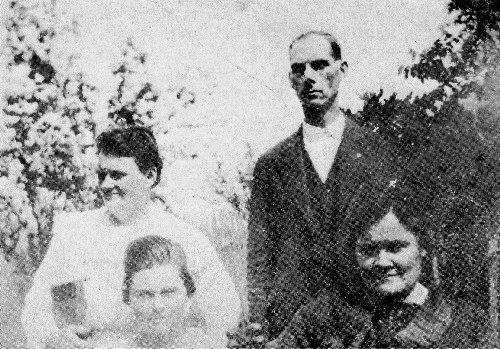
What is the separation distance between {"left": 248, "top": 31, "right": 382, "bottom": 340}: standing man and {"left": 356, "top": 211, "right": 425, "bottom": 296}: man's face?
0.41 feet

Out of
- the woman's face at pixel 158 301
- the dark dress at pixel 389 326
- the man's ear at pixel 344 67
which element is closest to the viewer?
the dark dress at pixel 389 326

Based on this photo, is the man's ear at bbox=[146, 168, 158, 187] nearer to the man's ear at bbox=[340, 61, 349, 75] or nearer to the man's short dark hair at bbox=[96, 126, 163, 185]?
the man's short dark hair at bbox=[96, 126, 163, 185]

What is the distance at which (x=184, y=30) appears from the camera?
1956mm

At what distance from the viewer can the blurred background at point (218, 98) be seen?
72.9 inches

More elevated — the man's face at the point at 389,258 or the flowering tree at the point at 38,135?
the flowering tree at the point at 38,135

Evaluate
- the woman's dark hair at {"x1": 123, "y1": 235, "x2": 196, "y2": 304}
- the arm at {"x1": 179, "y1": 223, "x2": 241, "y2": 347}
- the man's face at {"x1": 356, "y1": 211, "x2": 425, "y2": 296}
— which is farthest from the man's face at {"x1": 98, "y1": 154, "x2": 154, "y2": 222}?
the man's face at {"x1": 356, "y1": 211, "x2": 425, "y2": 296}

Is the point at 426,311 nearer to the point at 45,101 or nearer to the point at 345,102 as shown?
the point at 345,102

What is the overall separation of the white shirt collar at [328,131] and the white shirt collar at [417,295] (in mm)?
540

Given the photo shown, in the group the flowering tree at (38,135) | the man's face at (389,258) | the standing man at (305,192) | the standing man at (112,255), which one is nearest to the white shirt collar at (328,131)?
the standing man at (305,192)

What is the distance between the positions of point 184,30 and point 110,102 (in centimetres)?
38

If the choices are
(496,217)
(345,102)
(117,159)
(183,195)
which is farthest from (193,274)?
(496,217)

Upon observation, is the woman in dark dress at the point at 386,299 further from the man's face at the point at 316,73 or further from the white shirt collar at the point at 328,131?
the man's face at the point at 316,73

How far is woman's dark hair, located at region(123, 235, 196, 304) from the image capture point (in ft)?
5.58

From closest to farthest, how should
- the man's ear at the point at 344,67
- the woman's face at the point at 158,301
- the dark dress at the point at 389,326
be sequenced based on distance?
the dark dress at the point at 389,326 < the woman's face at the point at 158,301 < the man's ear at the point at 344,67
